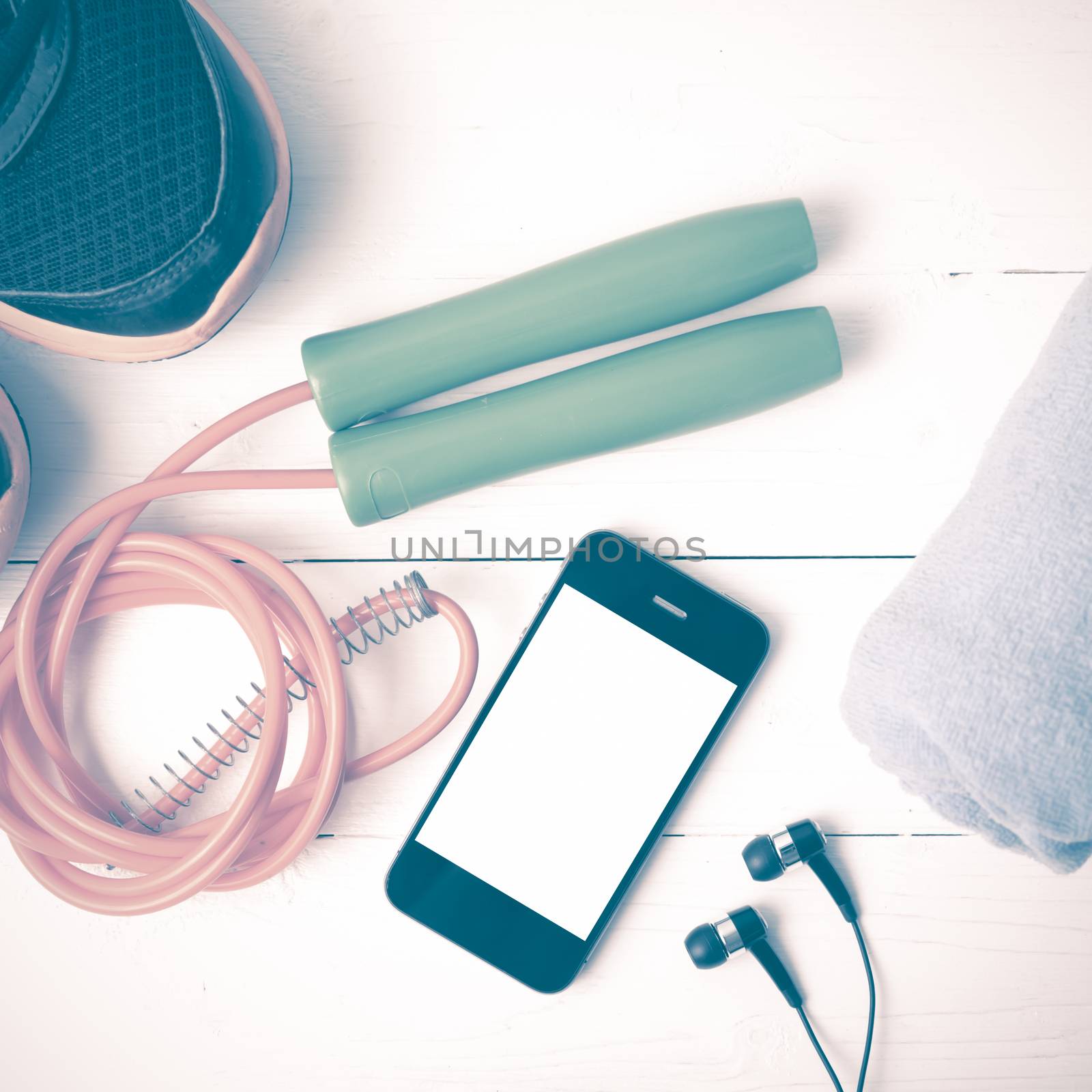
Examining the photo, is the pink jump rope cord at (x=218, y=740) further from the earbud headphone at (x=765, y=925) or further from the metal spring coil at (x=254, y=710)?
the earbud headphone at (x=765, y=925)

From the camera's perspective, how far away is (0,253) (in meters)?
0.32

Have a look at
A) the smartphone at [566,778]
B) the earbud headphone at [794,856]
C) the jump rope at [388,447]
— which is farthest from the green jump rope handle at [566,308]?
the earbud headphone at [794,856]

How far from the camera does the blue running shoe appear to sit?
1.02ft

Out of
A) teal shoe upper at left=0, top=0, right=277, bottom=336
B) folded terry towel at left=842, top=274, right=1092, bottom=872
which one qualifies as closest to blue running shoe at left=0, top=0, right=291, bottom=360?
teal shoe upper at left=0, top=0, right=277, bottom=336

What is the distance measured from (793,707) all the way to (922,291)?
0.21 meters

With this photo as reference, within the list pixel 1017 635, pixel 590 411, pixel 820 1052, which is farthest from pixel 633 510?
pixel 820 1052

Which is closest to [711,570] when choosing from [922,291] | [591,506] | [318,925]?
[591,506]

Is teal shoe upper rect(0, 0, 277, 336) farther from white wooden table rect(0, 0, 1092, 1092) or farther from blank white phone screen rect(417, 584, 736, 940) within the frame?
blank white phone screen rect(417, 584, 736, 940)

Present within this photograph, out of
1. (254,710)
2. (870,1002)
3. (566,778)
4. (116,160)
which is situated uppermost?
(116,160)

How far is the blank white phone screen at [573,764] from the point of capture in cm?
42

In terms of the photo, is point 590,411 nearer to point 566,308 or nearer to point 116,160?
point 566,308

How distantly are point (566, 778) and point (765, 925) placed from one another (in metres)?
0.12

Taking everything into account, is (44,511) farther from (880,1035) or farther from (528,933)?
(880,1035)

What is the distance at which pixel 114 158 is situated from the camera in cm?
32
